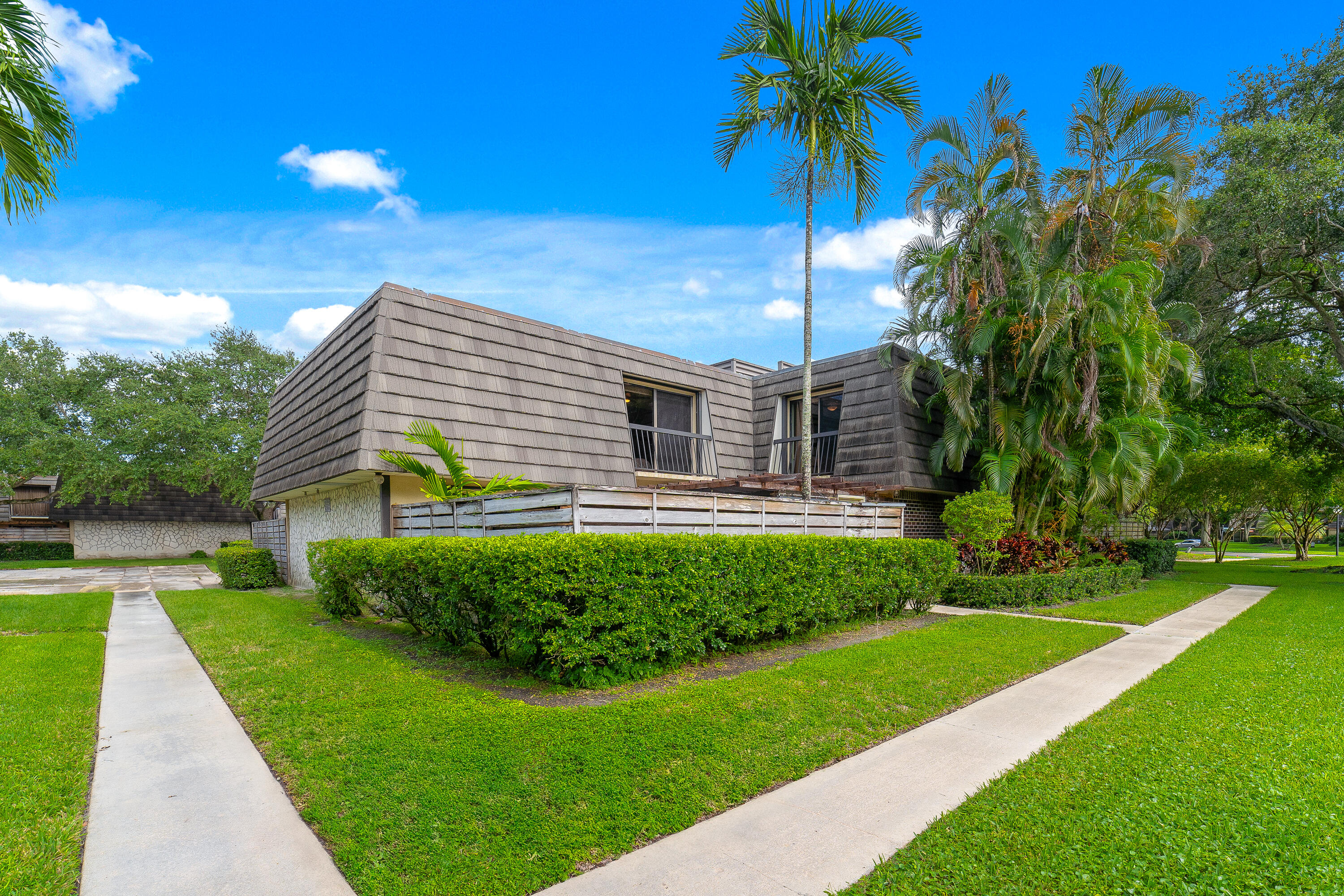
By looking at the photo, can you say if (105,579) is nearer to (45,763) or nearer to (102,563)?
(102,563)

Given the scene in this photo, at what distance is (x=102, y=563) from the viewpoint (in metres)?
27.0

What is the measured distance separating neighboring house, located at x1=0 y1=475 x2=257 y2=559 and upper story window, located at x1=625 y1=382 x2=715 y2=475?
83.2ft

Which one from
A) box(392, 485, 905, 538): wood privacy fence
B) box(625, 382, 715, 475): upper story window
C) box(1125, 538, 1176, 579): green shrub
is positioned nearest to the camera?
box(392, 485, 905, 538): wood privacy fence

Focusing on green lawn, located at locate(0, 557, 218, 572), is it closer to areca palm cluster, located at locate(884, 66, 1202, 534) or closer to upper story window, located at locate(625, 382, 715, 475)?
upper story window, located at locate(625, 382, 715, 475)

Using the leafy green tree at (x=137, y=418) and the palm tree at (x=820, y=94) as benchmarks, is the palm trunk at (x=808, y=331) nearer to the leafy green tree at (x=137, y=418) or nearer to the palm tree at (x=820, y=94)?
the palm tree at (x=820, y=94)

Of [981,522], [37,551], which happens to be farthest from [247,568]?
[37,551]

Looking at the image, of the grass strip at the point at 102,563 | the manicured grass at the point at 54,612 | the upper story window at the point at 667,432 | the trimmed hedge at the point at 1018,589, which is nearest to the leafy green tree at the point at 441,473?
the upper story window at the point at 667,432

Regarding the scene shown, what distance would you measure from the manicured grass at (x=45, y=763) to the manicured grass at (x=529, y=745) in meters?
0.96

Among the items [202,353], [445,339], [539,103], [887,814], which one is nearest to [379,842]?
[887,814]

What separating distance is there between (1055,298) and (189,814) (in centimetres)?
1386

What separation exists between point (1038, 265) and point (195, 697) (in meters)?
15.0

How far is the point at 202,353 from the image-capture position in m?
28.9

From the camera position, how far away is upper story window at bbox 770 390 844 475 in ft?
51.0

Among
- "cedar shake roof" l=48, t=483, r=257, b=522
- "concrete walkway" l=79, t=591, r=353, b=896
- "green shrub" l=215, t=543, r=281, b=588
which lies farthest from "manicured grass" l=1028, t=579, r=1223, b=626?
"cedar shake roof" l=48, t=483, r=257, b=522
